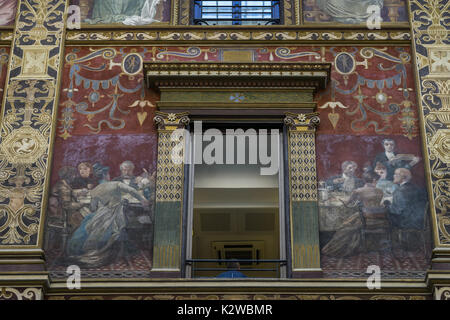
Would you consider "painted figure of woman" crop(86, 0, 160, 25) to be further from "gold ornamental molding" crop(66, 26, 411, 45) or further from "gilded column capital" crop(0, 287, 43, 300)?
"gilded column capital" crop(0, 287, 43, 300)

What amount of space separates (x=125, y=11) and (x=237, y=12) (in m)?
1.78

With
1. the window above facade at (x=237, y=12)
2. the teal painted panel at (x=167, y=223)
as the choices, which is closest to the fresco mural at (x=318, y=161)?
the teal painted panel at (x=167, y=223)

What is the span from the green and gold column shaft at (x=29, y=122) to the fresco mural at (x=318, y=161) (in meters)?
0.22

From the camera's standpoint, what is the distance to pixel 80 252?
1125cm

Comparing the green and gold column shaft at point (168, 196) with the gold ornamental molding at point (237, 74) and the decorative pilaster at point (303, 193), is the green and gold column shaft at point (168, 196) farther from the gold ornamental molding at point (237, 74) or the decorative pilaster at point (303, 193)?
the decorative pilaster at point (303, 193)

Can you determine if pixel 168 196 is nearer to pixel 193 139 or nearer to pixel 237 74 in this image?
pixel 193 139

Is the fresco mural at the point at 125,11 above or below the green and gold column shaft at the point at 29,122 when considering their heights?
above

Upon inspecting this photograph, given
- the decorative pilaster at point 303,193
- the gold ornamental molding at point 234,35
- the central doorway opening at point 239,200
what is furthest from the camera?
the gold ornamental molding at point 234,35

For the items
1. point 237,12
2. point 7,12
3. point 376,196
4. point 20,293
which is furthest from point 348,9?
point 20,293

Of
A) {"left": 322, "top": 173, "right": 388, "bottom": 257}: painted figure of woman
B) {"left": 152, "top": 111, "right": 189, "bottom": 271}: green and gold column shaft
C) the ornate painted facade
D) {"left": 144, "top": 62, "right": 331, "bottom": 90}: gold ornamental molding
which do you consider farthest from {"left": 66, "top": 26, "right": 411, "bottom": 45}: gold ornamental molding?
{"left": 322, "top": 173, "right": 388, "bottom": 257}: painted figure of woman

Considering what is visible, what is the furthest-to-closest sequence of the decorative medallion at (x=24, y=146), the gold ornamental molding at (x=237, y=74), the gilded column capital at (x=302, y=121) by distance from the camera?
the gold ornamental molding at (x=237, y=74), the gilded column capital at (x=302, y=121), the decorative medallion at (x=24, y=146)

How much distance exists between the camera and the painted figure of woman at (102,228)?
1123 centimetres

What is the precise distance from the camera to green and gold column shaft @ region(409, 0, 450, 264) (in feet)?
37.2
